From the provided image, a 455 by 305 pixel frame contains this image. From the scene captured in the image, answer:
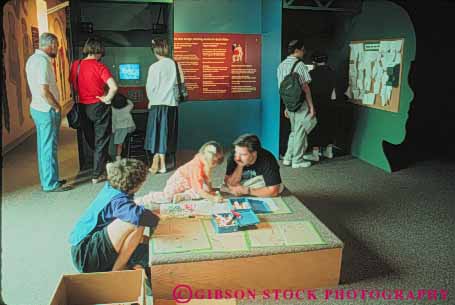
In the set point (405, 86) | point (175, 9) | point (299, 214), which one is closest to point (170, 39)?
point (175, 9)

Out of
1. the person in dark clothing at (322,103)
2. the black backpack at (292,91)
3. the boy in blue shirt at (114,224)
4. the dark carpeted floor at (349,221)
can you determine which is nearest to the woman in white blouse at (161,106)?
the dark carpeted floor at (349,221)

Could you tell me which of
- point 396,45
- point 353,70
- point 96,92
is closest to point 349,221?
point 396,45

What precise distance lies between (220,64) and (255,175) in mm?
2626

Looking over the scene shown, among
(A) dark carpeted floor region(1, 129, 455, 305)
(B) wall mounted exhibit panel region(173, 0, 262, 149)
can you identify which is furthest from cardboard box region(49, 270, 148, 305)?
(B) wall mounted exhibit panel region(173, 0, 262, 149)

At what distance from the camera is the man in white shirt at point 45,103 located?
11.5ft

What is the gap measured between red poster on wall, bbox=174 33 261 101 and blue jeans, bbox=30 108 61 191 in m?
1.83

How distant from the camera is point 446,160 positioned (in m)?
4.98

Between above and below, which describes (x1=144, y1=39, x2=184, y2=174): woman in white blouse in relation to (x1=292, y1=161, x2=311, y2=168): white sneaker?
above

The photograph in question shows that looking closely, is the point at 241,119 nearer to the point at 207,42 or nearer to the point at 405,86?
the point at 207,42

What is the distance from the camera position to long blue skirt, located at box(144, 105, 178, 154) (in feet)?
13.9

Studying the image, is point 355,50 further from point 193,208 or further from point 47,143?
point 47,143

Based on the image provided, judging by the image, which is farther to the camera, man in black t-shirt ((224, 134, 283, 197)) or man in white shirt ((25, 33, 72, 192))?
man in white shirt ((25, 33, 72, 192))

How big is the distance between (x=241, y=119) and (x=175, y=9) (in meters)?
1.49

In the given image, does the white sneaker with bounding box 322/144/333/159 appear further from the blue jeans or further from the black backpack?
the blue jeans
